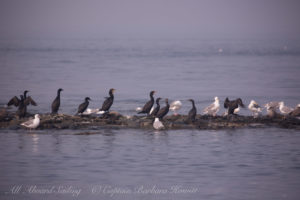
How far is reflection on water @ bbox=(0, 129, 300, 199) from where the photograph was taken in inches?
577

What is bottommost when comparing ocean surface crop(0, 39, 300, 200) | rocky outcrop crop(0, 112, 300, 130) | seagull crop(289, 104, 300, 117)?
ocean surface crop(0, 39, 300, 200)

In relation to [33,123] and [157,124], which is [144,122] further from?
[33,123]

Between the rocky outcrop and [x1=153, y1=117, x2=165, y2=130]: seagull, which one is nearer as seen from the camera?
[x1=153, y1=117, x2=165, y2=130]: seagull

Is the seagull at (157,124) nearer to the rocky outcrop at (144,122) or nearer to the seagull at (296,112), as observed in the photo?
the rocky outcrop at (144,122)

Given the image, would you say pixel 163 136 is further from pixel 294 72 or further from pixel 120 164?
pixel 294 72

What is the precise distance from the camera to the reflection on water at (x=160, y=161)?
48.1 ft

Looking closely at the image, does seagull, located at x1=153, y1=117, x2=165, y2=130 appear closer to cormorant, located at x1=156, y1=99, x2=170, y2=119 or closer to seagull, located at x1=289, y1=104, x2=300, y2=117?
cormorant, located at x1=156, y1=99, x2=170, y2=119

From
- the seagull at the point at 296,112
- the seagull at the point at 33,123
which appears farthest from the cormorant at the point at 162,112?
the seagull at the point at 296,112

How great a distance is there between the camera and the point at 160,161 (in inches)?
670

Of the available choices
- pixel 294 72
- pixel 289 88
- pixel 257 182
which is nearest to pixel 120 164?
pixel 257 182

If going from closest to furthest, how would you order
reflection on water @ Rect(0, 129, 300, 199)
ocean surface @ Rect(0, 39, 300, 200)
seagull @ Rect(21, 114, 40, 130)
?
ocean surface @ Rect(0, 39, 300, 200) < reflection on water @ Rect(0, 129, 300, 199) < seagull @ Rect(21, 114, 40, 130)

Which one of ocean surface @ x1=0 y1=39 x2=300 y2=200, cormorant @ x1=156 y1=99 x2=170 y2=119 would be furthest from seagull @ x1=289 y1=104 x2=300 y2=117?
cormorant @ x1=156 y1=99 x2=170 y2=119

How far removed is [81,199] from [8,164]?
344cm

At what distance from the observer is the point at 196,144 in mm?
18844
